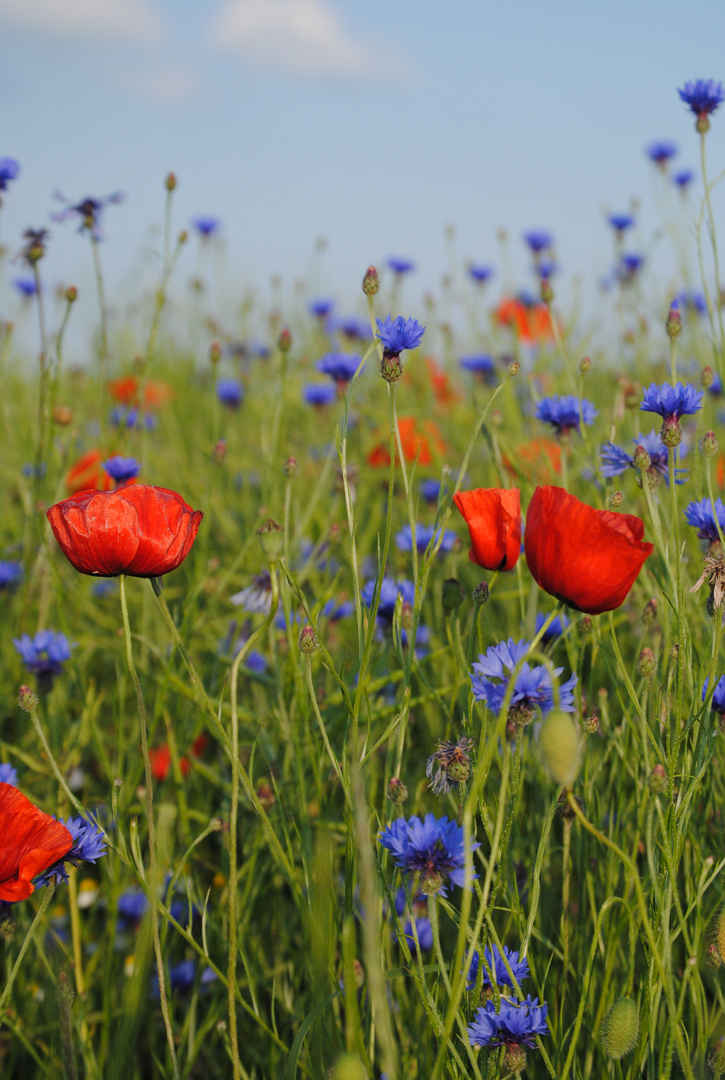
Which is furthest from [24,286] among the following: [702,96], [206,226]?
[702,96]

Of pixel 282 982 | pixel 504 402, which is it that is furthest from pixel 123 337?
pixel 282 982

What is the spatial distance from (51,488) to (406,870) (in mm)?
1244

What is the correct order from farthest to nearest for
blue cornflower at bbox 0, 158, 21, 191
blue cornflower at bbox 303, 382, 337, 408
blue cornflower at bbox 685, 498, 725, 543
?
blue cornflower at bbox 303, 382, 337, 408
blue cornflower at bbox 0, 158, 21, 191
blue cornflower at bbox 685, 498, 725, 543

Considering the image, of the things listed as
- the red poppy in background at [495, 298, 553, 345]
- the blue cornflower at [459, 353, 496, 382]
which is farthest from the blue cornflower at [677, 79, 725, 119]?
the red poppy in background at [495, 298, 553, 345]

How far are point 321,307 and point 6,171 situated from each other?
146 centimetres

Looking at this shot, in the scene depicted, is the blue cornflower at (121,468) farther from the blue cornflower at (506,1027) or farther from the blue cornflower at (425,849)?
the blue cornflower at (506,1027)

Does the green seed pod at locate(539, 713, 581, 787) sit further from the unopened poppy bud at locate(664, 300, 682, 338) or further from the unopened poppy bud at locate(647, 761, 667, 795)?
the unopened poppy bud at locate(664, 300, 682, 338)

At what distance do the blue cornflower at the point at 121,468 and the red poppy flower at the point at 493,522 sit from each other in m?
0.64

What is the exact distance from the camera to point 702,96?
128cm

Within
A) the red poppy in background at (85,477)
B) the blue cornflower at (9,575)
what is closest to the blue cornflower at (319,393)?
the red poppy in background at (85,477)

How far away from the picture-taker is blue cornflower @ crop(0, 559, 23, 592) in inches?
59.6

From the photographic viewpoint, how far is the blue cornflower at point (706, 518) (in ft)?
2.77

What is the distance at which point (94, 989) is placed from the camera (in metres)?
1.03

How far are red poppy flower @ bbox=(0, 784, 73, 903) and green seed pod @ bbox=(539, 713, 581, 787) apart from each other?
1.32ft
